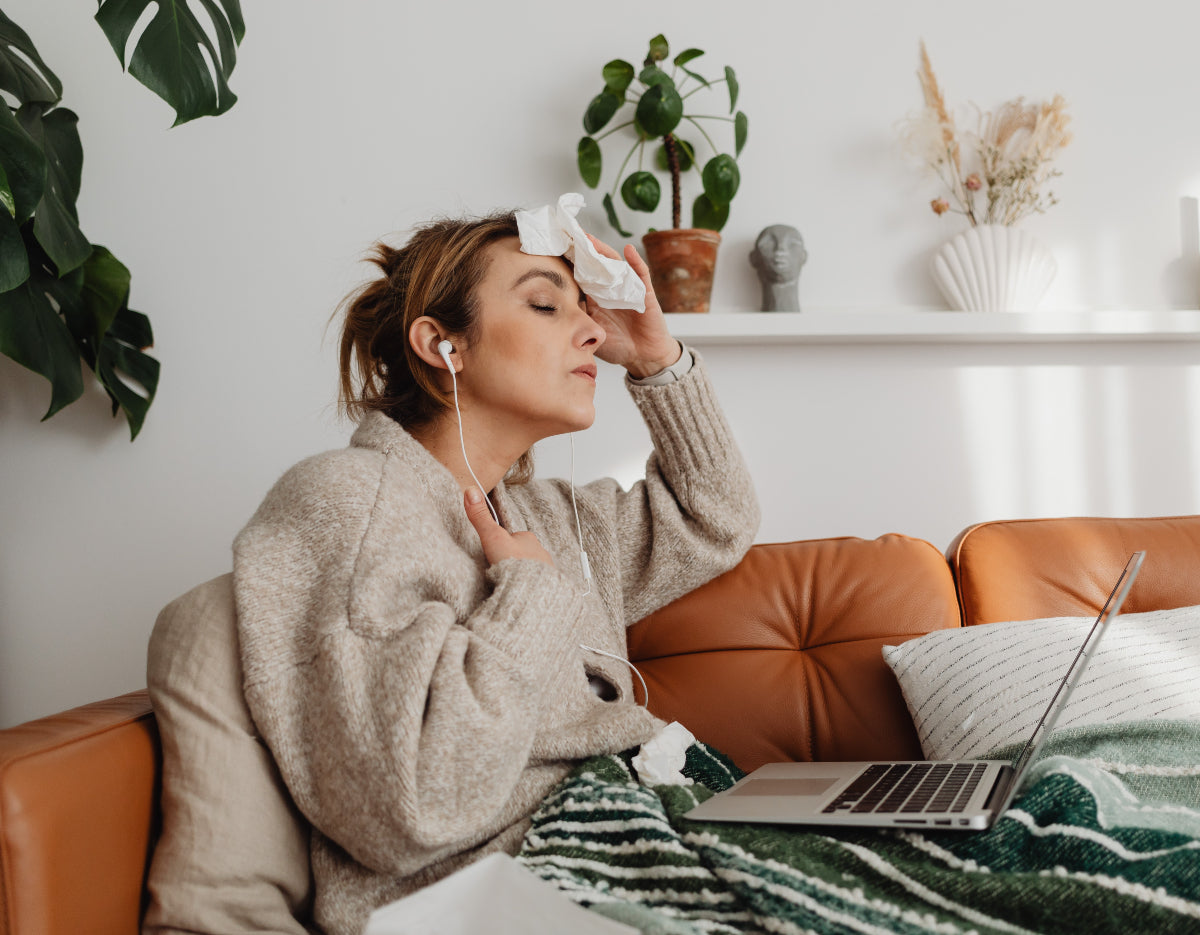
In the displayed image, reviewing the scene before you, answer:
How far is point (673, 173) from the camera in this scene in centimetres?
201

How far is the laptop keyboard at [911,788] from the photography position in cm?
93

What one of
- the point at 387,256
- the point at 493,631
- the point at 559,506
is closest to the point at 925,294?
the point at 559,506

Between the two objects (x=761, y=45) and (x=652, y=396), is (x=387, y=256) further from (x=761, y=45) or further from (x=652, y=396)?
(x=761, y=45)

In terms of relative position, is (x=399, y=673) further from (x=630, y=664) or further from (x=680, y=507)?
(x=680, y=507)

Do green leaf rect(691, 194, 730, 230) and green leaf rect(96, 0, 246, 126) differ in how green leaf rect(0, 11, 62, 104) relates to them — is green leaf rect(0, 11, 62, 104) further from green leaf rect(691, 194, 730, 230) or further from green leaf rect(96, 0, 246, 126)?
green leaf rect(691, 194, 730, 230)

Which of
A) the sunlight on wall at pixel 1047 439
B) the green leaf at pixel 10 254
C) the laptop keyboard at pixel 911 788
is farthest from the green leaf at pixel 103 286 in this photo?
the sunlight on wall at pixel 1047 439

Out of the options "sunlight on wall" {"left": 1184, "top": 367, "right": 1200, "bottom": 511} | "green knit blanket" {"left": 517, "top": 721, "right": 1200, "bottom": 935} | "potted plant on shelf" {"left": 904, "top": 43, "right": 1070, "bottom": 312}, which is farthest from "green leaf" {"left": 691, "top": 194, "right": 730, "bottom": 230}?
"green knit blanket" {"left": 517, "top": 721, "right": 1200, "bottom": 935}

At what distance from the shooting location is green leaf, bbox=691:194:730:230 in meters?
2.01

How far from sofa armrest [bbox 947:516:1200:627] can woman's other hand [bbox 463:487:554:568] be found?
0.77 metres

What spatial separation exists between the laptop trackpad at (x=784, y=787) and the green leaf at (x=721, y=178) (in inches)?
48.7

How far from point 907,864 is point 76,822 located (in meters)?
0.80

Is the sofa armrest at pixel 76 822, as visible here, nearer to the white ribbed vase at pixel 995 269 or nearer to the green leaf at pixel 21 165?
the green leaf at pixel 21 165

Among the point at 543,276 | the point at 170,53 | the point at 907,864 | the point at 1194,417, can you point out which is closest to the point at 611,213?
the point at 543,276

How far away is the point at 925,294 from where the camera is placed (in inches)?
82.4
